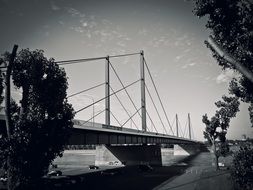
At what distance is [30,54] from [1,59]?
2.42m

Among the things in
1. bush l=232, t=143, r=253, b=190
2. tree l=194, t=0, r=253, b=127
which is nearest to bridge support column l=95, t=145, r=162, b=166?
bush l=232, t=143, r=253, b=190

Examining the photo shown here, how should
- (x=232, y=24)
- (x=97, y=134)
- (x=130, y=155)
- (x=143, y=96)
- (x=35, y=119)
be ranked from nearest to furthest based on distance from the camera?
(x=232, y=24)
(x=35, y=119)
(x=97, y=134)
(x=143, y=96)
(x=130, y=155)

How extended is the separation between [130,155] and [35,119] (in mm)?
50395

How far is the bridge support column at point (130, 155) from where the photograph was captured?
2633 inches

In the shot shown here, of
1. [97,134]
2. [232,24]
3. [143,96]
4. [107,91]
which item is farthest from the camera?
[143,96]

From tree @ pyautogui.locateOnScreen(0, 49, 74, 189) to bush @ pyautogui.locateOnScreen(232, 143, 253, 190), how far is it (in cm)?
1403

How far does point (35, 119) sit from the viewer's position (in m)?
20.0

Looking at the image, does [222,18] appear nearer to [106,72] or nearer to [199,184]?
[199,184]

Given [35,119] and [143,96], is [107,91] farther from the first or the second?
[35,119]

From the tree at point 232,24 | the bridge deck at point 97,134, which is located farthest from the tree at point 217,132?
the tree at point 232,24

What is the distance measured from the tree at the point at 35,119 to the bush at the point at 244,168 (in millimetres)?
14034

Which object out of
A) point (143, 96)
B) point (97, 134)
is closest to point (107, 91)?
point (143, 96)

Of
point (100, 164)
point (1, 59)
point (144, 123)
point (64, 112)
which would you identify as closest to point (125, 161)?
point (100, 164)

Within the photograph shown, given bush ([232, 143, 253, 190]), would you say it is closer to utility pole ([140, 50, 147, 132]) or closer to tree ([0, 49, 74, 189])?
tree ([0, 49, 74, 189])
